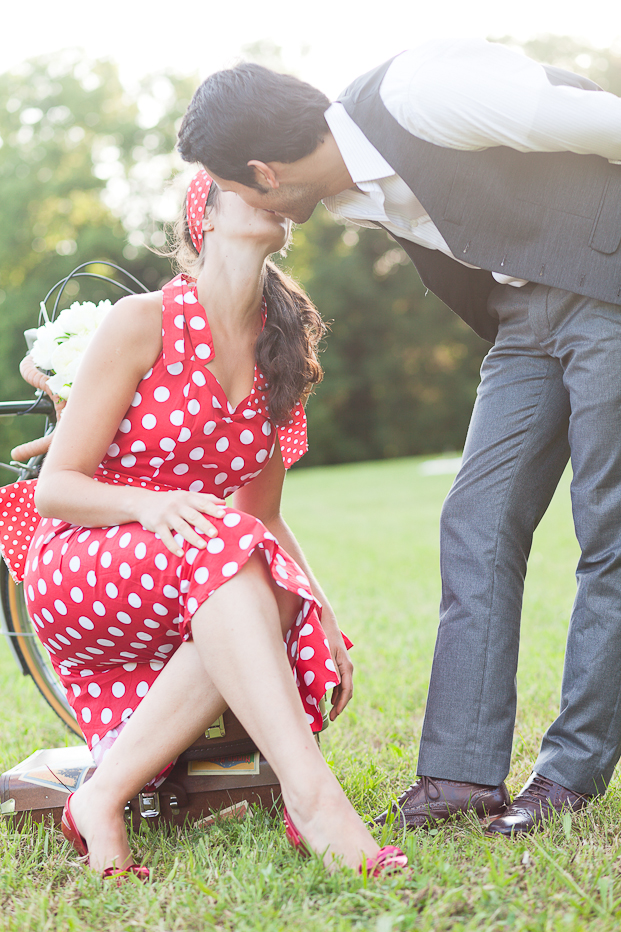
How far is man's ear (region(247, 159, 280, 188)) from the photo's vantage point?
1703mm

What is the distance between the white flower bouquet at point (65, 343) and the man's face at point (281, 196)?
1.61ft

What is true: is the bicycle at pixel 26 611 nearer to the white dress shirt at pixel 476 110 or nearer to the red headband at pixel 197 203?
the red headband at pixel 197 203

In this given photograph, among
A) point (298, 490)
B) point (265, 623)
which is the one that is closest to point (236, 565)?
point (265, 623)

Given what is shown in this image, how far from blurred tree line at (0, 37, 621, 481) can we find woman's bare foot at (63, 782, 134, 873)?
21.2 m

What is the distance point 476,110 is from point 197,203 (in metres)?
0.63

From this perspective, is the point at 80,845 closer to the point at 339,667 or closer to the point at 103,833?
the point at 103,833

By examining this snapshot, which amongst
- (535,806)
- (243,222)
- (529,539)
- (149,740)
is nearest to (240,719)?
(149,740)

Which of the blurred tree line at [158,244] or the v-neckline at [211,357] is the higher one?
the v-neckline at [211,357]

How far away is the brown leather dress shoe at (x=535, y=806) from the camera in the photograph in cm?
166

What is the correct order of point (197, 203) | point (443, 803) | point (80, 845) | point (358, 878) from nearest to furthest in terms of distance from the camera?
point (358, 878) → point (80, 845) → point (443, 803) → point (197, 203)

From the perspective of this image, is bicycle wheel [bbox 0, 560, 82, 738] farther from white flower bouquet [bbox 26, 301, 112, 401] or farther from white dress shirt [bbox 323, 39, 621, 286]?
white dress shirt [bbox 323, 39, 621, 286]

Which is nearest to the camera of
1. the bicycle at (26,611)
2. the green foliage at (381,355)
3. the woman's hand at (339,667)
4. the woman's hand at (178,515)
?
the woman's hand at (178,515)

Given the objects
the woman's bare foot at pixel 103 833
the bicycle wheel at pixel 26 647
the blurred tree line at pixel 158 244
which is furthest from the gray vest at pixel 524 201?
the blurred tree line at pixel 158 244

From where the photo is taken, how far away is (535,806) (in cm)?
172
